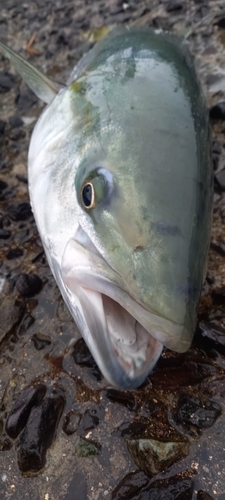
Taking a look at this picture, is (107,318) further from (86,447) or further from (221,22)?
(221,22)

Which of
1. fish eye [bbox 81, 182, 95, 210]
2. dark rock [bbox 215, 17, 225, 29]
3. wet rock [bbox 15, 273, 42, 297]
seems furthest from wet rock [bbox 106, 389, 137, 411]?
dark rock [bbox 215, 17, 225, 29]

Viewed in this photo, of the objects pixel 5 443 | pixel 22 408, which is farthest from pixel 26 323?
pixel 5 443

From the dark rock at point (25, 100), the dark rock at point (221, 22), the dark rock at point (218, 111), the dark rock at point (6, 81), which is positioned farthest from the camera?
the dark rock at point (221, 22)

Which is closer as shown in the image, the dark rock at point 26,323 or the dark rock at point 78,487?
the dark rock at point 78,487

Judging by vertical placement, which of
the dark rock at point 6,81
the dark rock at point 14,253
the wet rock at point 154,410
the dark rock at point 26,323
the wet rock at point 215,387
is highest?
the dark rock at point 6,81

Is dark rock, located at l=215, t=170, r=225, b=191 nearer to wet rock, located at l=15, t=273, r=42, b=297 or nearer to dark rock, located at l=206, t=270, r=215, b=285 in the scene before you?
dark rock, located at l=206, t=270, r=215, b=285

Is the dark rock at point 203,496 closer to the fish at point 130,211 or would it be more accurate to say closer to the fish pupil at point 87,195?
the fish at point 130,211

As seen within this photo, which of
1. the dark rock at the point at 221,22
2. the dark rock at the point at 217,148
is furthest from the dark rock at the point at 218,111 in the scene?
the dark rock at the point at 221,22

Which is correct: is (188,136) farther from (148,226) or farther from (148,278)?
(148,278)

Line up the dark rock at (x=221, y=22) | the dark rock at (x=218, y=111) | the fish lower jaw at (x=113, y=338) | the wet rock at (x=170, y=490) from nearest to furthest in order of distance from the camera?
the fish lower jaw at (x=113, y=338) < the wet rock at (x=170, y=490) < the dark rock at (x=218, y=111) < the dark rock at (x=221, y=22)
